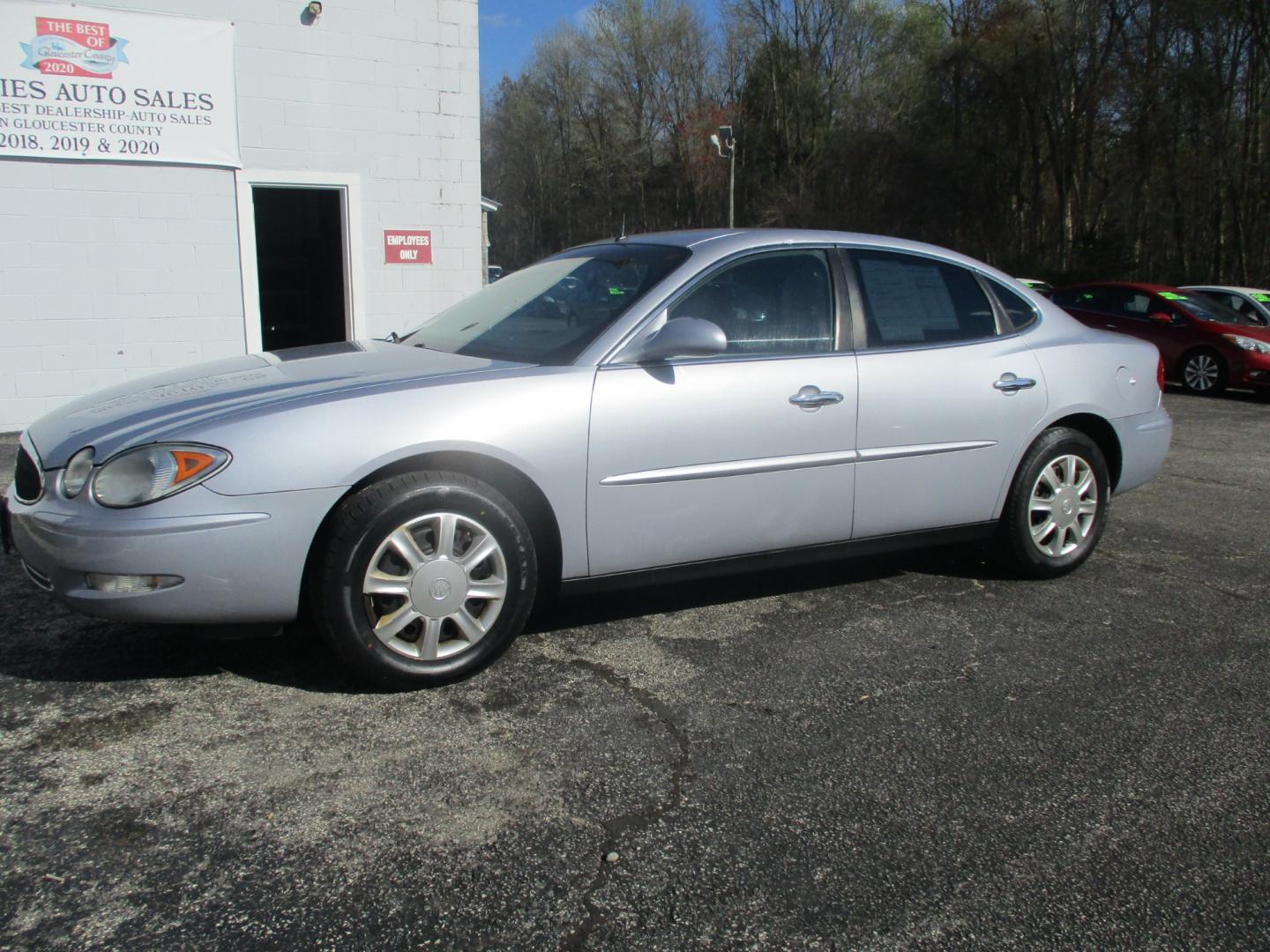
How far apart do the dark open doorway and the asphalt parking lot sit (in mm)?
7175

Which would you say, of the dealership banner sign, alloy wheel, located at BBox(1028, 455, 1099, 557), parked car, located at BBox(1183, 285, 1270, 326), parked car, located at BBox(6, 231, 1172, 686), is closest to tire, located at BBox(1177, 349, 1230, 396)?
parked car, located at BBox(1183, 285, 1270, 326)

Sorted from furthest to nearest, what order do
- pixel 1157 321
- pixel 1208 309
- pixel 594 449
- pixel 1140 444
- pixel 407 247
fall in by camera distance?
pixel 1157 321
pixel 1208 309
pixel 407 247
pixel 1140 444
pixel 594 449

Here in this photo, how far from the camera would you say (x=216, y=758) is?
2.84 m

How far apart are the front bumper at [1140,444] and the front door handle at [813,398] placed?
1659 mm

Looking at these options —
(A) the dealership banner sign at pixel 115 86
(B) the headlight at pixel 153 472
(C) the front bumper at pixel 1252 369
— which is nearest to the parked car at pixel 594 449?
(B) the headlight at pixel 153 472

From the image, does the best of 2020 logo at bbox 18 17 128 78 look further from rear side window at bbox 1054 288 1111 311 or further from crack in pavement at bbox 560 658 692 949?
rear side window at bbox 1054 288 1111 311

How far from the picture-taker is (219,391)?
3.42m

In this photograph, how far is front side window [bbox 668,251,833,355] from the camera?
386cm

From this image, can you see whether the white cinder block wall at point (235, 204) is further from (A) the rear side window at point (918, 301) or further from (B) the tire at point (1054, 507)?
(B) the tire at point (1054, 507)

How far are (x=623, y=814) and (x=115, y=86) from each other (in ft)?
27.8

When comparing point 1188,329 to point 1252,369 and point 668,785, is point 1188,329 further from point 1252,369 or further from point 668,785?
point 668,785

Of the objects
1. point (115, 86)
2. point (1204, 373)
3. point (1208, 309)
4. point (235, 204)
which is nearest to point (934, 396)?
point (235, 204)

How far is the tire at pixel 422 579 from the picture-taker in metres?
3.12

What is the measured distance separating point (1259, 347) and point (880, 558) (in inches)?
418
